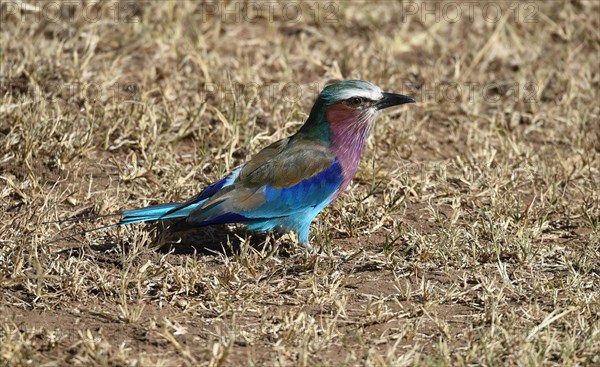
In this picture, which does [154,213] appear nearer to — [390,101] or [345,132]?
[345,132]

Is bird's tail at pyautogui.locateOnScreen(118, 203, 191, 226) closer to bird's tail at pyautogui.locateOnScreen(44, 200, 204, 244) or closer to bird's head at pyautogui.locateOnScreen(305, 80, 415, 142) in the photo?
bird's tail at pyautogui.locateOnScreen(44, 200, 204, 244)

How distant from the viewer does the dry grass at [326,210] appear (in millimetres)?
4207

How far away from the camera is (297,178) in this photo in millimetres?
5203

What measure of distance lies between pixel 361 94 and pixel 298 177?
564 millimetres

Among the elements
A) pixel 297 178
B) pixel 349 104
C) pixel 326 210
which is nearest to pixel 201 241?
pixel 297 178

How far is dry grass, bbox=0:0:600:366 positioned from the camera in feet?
13.8

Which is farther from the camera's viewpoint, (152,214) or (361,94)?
(361,94)

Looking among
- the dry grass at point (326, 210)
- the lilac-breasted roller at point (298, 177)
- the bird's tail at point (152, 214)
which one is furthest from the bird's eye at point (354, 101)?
the bird's tail at point (152, 214)

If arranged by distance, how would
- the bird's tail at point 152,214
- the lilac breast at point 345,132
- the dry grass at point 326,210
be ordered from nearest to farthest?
the dry grass at point 326,210
the bird's tail at point 152,214
the lilac breast at point 345,132

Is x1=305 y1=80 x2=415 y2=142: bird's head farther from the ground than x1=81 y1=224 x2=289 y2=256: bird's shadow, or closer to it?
farther from the ground

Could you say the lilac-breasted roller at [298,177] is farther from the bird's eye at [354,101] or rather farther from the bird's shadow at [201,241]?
the bird's shadow at [201,241]

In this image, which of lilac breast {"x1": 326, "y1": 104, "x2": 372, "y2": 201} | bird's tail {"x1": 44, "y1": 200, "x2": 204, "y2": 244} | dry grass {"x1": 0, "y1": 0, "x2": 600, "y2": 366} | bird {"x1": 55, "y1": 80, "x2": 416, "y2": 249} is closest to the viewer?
dry grass {"x1": 0, "y1": 0, "x2": 600, "y2": 366}

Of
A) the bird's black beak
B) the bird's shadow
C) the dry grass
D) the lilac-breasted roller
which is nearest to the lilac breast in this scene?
the lilac-breasted roller

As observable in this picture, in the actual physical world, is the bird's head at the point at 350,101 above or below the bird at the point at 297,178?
above
